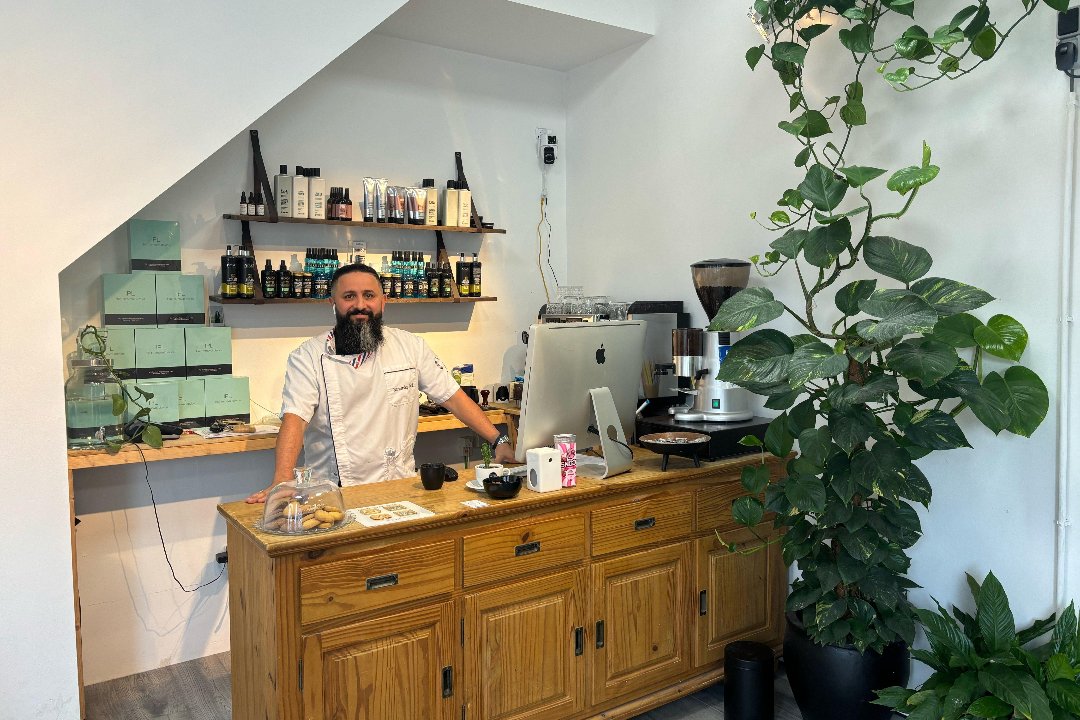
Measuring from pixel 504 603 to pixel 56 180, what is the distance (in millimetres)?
2007

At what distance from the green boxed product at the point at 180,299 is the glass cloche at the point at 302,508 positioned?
1.47m

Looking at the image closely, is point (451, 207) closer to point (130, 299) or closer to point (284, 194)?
point (284, 194)

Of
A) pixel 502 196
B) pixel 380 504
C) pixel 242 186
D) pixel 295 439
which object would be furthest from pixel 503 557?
pixel 502 196

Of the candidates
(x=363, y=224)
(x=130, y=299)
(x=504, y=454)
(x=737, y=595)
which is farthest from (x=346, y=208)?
(x=737, y=595)

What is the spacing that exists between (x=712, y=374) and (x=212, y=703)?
2325mm

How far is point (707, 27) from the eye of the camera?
387cm

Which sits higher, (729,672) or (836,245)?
(836,245)

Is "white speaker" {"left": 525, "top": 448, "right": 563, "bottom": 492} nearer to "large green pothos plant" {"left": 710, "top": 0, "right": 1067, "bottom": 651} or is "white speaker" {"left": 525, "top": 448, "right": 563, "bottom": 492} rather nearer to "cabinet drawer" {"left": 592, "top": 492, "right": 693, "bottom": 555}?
"cabinet drawer" {"left": 592, "top": 492, "right": 693, "bottom": 555}

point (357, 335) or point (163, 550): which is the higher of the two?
point (357, 335)

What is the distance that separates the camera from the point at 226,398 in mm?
3627

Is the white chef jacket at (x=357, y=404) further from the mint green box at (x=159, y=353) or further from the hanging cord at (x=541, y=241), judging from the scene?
the hanging cord at (x=541, y=241)

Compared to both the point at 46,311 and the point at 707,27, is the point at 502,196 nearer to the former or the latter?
the point at 707,27

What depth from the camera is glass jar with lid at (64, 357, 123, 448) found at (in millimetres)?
3197

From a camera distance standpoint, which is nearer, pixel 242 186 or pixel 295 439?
pixel 295 439
